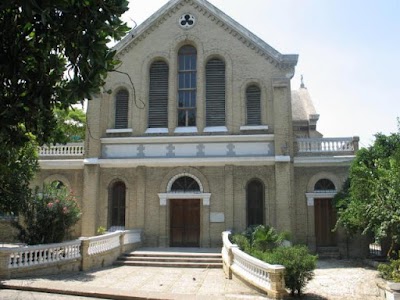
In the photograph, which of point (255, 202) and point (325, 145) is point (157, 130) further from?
point (325, 145)

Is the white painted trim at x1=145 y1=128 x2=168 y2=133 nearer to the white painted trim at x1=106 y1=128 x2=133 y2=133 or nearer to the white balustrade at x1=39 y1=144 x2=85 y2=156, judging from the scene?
the white painted trim at x1=106 y1=128 x2=133 y2=133

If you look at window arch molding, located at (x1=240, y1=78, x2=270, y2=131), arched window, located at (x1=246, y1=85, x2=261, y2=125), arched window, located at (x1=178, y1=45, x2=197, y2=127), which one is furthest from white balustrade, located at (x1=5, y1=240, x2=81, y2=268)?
arched window, located at (x1=246, y1=85, x2=261, y2=125)

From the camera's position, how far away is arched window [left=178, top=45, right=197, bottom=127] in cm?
2344

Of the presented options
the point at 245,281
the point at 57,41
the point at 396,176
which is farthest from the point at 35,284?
the point at 396,176

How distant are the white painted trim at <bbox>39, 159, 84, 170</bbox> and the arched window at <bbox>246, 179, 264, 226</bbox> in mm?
9096

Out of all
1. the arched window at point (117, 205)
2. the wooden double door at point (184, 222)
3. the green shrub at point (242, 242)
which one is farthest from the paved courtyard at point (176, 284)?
the arched window at point (117, 205)

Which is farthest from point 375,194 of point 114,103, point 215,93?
point 114,103

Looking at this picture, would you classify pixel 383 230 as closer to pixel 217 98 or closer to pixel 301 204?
pixel 301 204

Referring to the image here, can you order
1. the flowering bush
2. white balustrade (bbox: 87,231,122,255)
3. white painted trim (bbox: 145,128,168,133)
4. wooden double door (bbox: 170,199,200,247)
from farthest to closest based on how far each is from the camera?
1. white painted trim (bbox: 145,128,168,133)
2. wooden double door (bbox: 170,199,200,247)
3. white balustrade (bbox: 87,231,122,255)
4. the flowering bush

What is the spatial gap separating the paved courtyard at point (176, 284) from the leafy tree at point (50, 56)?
697 cm

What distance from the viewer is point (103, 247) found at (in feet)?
60.1

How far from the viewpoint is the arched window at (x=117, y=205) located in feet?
75.2

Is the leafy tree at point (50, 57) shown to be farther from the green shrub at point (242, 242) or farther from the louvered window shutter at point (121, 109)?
the louvered window shutter at point (121, 109)

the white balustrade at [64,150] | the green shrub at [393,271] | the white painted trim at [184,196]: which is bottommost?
the green shrub at [393,271]
